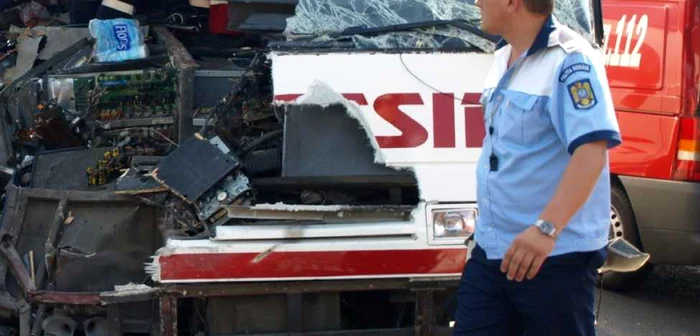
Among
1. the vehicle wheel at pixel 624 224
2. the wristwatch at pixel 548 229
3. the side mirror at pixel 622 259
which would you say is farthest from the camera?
the vehicle wheel at pixel 624 224

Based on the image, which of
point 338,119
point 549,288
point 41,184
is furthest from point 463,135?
point 41,184

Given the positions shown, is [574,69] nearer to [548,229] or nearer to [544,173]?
[544,173]

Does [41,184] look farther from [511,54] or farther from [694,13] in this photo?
[694,13]

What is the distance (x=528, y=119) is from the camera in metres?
2.62

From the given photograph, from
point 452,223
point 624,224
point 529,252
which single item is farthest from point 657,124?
point 529,252

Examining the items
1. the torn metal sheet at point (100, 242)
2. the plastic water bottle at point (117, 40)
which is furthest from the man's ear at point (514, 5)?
the plastic water bottle at point (117, 40)

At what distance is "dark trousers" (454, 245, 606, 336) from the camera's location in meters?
2.68

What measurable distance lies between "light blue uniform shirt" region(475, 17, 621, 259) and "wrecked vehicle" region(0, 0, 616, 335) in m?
0.94

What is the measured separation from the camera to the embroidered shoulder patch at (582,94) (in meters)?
2.50

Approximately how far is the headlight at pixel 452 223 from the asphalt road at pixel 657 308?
86.6 inches

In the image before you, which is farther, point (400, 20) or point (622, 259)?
point (400, 20)

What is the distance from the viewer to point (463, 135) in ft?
12.2

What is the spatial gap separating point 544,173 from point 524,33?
0.41 meters

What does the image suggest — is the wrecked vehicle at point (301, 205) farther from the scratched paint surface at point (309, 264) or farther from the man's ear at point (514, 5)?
the man's ear at point (514, 5)
